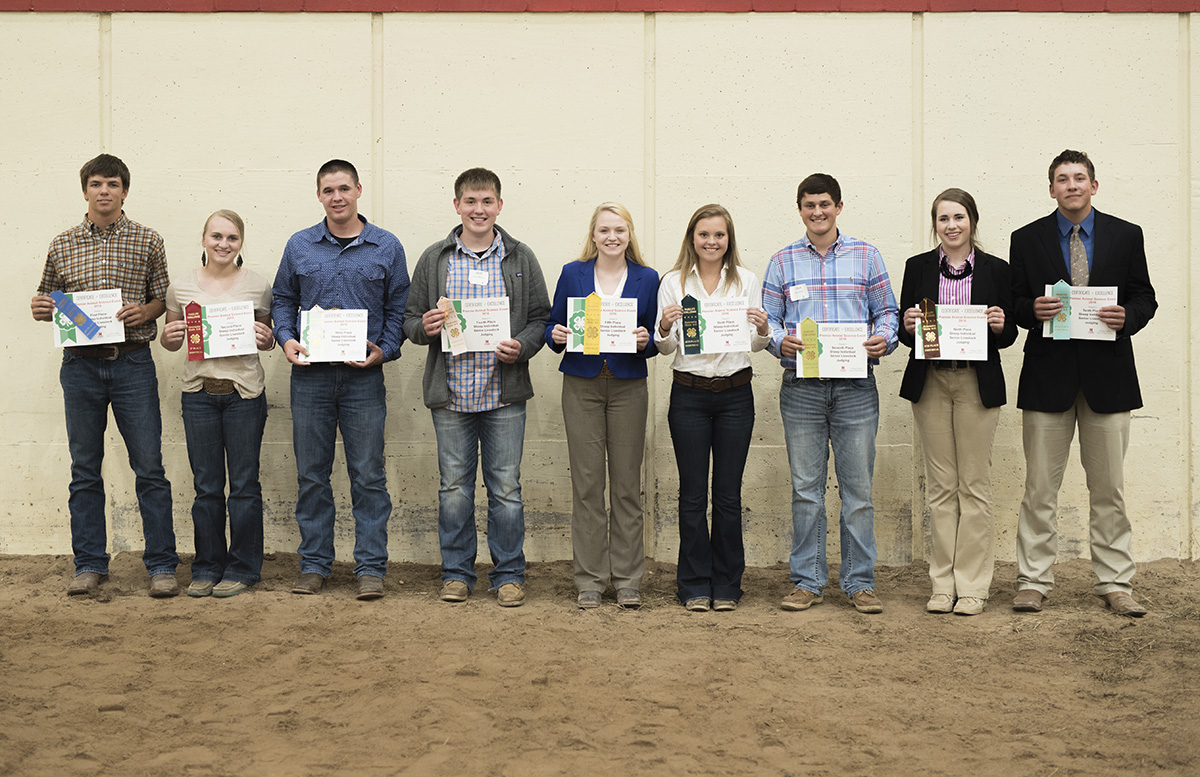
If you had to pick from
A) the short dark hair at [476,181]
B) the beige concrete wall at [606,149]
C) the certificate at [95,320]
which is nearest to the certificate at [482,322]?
the short dark hair at [476,181]

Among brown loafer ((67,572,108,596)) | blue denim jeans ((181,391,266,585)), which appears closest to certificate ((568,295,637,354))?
blue denim jeans ((181,391,266,585))

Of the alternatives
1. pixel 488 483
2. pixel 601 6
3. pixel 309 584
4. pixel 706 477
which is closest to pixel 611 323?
pixel 706 477

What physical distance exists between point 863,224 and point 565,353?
203cm

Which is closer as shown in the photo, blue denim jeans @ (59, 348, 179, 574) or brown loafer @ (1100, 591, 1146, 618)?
brown loafer @ (1100, 591, 1146, 618)

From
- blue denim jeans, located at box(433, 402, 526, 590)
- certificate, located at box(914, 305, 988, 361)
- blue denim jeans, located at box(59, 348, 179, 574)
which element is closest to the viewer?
certificate, located at box(914, 305, 988, 361)

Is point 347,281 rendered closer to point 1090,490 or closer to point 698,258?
point 698,258

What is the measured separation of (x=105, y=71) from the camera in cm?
562

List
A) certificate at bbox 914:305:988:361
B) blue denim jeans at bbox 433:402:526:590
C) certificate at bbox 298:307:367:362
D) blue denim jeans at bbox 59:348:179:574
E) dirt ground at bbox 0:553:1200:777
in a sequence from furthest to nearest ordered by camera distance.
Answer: blue denim jeans at bbox 59:348:179:574
blue denim jeans at bbox 433:402:526:590
certificate at bbox 298:307:367:362
certificate at bbox 914:305:988:361
dirt ground at bbox 0:553:1200:777

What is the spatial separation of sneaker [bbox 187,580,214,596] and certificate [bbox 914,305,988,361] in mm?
3673

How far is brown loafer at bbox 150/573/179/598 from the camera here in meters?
4.84

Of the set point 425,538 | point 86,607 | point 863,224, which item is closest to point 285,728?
point 86,607

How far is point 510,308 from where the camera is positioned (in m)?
4.82

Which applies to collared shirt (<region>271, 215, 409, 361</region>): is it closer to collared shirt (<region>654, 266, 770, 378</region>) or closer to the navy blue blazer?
the navy blue blazer

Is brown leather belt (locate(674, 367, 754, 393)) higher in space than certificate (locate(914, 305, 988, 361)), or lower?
lower
